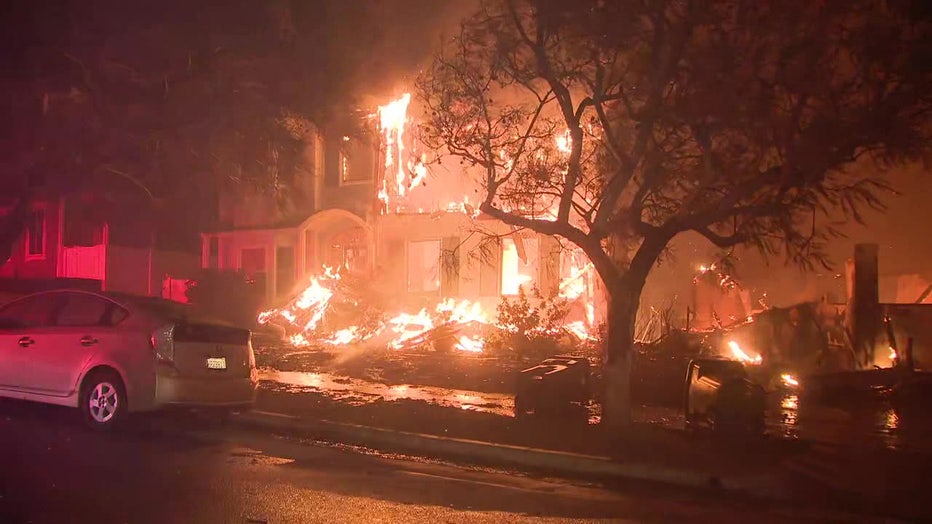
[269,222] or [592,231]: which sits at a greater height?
[269,222]

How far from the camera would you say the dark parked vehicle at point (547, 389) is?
1205cm

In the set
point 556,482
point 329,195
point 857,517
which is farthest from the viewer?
point 329,195

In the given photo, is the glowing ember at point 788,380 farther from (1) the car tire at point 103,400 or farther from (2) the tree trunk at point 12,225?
(2) the tree trunk at point 12,225

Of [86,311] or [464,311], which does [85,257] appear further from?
[86,311]

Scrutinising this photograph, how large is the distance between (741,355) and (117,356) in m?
11.6

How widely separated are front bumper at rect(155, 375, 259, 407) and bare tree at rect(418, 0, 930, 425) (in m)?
3.81

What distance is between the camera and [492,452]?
9648 millimetres

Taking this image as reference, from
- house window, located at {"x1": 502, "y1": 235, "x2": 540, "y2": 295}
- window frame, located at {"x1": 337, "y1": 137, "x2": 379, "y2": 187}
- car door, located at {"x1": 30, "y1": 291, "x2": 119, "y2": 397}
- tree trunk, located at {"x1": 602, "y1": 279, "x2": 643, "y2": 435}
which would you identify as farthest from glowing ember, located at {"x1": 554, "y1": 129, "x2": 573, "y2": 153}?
window frame, located at {"x1": 337, "y1": 137, "x2": 379, "y2": 187}

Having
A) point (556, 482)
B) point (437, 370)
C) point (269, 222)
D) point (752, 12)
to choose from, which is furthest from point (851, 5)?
point (269, 222)

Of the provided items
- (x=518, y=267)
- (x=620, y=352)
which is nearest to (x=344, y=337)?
(x=518, y=267)

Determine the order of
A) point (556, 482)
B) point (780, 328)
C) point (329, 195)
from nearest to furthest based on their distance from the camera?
point (556, 482), point (780, 328), point (329, 195)

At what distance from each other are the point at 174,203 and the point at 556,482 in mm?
18595

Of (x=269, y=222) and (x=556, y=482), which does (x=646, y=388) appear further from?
(x=269, y=222)

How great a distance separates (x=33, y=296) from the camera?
1072 cm
